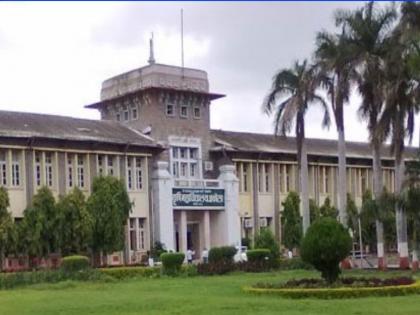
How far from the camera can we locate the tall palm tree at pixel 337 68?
3831cm

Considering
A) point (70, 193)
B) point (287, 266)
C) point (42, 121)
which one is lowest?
point (287, 266)

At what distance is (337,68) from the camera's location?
38.6 m

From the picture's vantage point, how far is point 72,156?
149ft

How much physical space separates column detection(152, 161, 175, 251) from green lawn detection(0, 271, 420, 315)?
56.2ft

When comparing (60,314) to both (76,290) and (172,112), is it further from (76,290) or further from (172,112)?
(172,112)

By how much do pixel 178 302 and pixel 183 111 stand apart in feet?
97.5

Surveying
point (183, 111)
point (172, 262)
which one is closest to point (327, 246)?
point (172, 262)

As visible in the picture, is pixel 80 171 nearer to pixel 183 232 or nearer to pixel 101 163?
pixel 101 163

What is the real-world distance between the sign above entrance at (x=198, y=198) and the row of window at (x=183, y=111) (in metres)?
4.53

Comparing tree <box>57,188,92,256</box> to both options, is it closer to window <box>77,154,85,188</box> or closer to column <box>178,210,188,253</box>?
window <box>77,154,85,188</box>

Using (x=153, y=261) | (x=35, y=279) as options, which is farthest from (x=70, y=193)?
(x=35, y=279)

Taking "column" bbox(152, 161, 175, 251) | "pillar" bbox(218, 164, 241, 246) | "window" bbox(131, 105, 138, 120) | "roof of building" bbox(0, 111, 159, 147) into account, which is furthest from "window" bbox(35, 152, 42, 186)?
"pillar" bbox(218, 164, 241, 246)

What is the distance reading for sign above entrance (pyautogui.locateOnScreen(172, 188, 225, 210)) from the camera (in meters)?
49.4

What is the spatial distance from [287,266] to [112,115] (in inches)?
647
